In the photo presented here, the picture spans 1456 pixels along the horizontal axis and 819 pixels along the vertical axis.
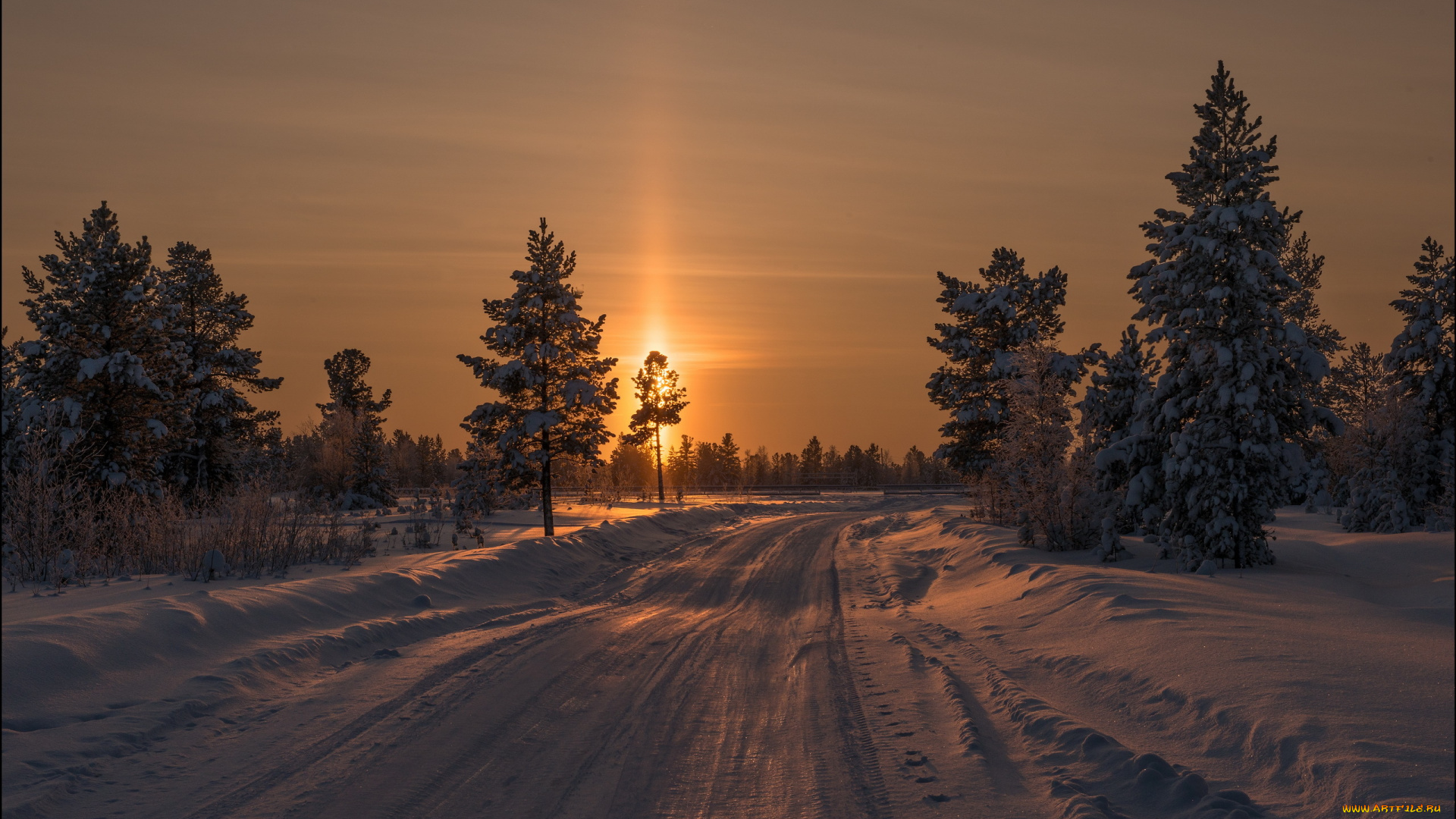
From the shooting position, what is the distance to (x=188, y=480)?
39250 millimetres

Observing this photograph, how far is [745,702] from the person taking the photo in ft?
28.6

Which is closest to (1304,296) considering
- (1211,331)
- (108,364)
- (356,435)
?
(1211,331)

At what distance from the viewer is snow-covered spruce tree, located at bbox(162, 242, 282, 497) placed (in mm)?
38531

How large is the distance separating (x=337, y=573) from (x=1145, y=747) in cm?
1524

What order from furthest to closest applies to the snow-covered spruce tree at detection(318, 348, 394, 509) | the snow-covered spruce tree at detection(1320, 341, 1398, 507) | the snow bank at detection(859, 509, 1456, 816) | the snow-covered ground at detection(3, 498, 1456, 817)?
the snow-covered spruce tree at detection(318, 348, 394, 509) → the snow-covered ground at detection(3, 498, 1456, 817) → the snow bank at detection(859, 509, 1456, 816) → the snow-covered spruce tree at detection(1320, 341, 1398, 507)

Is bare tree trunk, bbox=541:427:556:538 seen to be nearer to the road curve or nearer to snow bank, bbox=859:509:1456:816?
the road curve

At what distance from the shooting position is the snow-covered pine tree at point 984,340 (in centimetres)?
3544

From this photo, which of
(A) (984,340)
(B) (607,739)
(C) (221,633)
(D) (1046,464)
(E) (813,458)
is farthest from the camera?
(E) (813,458)

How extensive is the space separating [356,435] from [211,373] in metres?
17.5

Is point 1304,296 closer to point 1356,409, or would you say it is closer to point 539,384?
point 1356,409

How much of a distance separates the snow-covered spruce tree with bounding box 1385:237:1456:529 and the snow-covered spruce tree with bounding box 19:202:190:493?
29388 mm

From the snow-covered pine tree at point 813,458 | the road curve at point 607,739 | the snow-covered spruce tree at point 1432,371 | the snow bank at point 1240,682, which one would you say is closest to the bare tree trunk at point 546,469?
the road curve at point 607,739

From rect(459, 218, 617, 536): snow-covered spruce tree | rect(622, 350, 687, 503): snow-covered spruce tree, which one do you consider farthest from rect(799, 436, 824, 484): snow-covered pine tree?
rect(459, 218, 617, 536): snow-covered spruce tree

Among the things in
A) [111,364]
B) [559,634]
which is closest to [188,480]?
[111,364]
